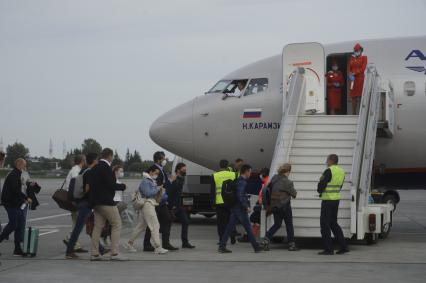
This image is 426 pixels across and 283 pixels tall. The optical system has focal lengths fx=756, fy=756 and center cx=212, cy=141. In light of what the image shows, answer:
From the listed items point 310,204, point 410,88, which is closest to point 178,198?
point 310,204

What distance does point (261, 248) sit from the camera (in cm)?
1473

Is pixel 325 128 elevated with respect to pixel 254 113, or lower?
lower

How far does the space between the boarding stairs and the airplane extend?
3.16ft

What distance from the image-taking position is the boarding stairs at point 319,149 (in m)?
15.4

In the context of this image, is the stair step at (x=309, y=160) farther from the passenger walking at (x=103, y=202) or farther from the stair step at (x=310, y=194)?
the passenger walking at (x=103, y=202)

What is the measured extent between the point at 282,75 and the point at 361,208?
5.07 m

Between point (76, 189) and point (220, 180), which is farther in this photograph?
point (220, 180)

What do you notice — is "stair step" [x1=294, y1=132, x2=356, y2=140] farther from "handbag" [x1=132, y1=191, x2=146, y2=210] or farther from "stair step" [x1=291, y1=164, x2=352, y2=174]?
"handbag" [x1=132, y1=191, x2=146, y2=210]

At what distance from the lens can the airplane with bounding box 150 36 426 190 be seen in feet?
60.1

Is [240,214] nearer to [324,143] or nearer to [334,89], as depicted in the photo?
[324,143]

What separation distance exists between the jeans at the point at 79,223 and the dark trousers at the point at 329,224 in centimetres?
433

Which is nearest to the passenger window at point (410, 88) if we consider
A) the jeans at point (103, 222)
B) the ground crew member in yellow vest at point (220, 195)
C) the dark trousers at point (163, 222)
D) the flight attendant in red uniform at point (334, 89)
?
the flight attendant in red uniform at point (334, 89)

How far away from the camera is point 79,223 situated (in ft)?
43.6

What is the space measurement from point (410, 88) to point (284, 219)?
5.69 metres
